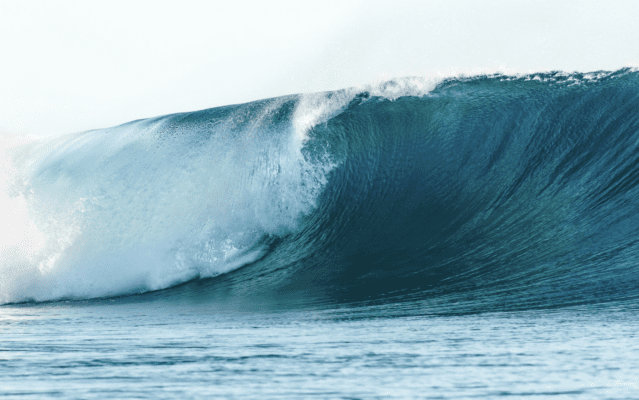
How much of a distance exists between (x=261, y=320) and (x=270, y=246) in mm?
2985

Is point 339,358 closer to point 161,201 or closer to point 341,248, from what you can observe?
point 341,248

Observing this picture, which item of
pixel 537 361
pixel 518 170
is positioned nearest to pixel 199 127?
pixel 518 170

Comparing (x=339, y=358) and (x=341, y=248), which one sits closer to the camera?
(x=339, y=358)

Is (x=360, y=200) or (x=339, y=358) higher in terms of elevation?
(x=360, y=200)

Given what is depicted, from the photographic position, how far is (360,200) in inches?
276

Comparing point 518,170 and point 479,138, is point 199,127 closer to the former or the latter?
point 479,138

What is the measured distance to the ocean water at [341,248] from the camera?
6.74 ft

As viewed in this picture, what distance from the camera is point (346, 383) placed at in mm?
1823

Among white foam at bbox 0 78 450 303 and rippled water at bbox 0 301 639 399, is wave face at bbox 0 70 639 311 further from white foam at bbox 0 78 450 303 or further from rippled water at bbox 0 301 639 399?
rippled water at bbox 0 301 639 399

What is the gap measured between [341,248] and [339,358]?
13.3 feet

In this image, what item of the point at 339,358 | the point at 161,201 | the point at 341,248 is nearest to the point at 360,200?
the point at 341,248

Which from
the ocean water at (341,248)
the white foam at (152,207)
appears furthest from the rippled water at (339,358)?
the white foam at (152,207)

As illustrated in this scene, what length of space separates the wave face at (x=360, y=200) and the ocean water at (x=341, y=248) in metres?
0.03

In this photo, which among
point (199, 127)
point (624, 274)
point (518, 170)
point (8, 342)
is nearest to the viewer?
point (8, 342)
